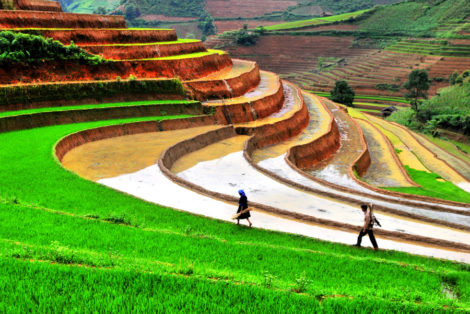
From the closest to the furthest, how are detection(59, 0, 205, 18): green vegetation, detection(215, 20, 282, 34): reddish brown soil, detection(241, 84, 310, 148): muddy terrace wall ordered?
detection(241, 84, 310, 148): muddy terrace wall, detection(215, 20, 282, 34): reddish brown soil, detection(59, 0, 205, 18): green vegetation

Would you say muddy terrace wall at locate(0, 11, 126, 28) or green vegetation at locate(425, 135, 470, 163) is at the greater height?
muddy terrace wall at locate(0, 11, 126, 28)

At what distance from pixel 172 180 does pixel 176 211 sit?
3.04m

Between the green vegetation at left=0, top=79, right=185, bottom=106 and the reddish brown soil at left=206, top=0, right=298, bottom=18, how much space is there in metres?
94.5

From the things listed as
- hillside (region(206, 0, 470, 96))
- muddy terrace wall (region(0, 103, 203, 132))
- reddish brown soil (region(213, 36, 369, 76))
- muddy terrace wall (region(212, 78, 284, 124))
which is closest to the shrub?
hillside (region(206, 0, 470, 96))

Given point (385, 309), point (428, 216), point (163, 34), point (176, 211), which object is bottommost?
point (428, 216)

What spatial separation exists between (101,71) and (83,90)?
2.30 meters

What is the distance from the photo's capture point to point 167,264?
6648mm

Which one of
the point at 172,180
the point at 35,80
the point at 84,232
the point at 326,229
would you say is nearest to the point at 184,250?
the point at 84,232

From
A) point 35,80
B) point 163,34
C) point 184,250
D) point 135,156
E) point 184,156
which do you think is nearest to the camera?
point 184,250

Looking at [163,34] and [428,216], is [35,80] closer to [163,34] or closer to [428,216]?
[163,34]

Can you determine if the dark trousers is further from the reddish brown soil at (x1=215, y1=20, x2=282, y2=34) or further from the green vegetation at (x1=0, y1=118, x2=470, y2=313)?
the reddish brown soil at (x1=215, y1=20, x2=282, y2=34)

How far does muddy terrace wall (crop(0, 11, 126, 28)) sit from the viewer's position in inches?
938

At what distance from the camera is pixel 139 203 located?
11.2m

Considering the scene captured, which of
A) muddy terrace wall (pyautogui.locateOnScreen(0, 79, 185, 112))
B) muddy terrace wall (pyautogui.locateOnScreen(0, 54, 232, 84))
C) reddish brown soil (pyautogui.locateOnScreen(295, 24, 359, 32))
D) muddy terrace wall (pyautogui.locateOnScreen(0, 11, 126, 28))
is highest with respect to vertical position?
reddish brown soil (pyautogui.locateOnScreen(295, 24, 359, 32))
